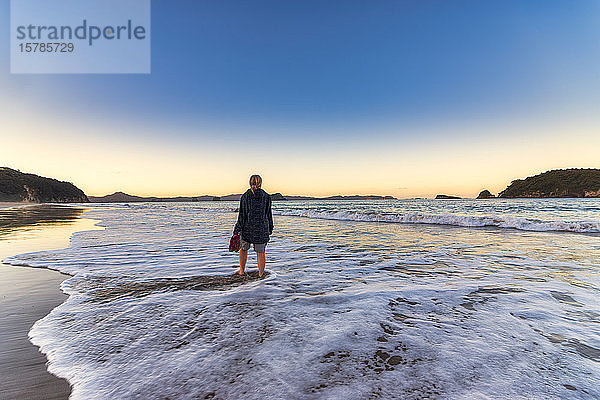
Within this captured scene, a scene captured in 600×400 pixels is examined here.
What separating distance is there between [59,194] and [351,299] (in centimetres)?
16763

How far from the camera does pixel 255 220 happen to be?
6.53 metres

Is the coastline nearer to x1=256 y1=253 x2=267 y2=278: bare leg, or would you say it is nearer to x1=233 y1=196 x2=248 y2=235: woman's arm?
x1=233 y1=196 x2=248 y2=235: woman's arm

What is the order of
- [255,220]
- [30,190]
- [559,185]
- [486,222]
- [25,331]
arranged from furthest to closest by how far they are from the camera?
[30,190]
[559,185]
[486,222]
[255,220]
[25,331]

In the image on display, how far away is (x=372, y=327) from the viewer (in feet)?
12.1

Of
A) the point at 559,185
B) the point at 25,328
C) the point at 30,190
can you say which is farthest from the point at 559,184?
the point at 30,190

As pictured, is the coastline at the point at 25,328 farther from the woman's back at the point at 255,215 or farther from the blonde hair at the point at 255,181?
the blonde hair at the point at 255,181

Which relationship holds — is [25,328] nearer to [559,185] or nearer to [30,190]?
[559,185]

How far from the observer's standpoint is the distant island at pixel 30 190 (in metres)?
92.9

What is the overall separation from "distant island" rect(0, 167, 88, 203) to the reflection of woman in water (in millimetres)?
122195

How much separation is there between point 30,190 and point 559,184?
184 metres

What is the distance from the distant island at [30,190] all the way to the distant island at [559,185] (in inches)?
6918

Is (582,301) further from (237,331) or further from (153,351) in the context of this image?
(153,351)

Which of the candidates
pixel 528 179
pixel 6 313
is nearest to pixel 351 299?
pixel 6 313

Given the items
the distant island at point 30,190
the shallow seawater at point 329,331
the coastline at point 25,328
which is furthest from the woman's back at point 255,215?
the distant island at point 30,190
